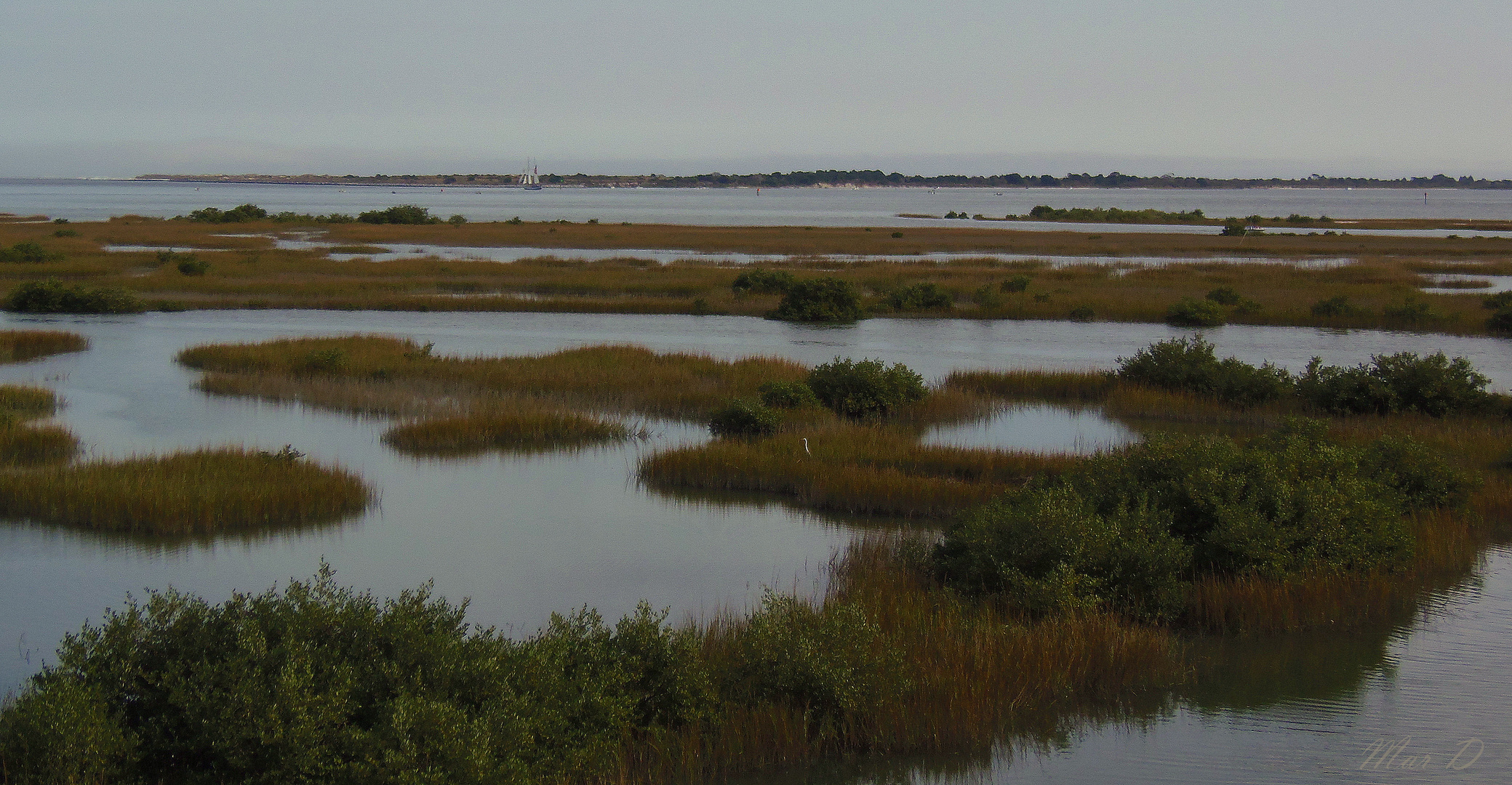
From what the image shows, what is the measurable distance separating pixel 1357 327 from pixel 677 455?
2332cm

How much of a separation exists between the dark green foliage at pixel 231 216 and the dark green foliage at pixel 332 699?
3113 inches

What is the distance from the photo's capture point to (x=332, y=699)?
554cm

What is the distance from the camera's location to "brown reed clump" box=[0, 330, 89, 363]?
78.7 ft

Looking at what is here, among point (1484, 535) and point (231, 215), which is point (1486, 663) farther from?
point (231, 215)

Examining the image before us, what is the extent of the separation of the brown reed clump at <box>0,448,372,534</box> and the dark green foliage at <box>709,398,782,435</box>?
5358 mm

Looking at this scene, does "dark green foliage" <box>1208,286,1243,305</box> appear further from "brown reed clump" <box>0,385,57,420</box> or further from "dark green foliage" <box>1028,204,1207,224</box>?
"dark green foliage" <box>1028,204,1207,224</box>

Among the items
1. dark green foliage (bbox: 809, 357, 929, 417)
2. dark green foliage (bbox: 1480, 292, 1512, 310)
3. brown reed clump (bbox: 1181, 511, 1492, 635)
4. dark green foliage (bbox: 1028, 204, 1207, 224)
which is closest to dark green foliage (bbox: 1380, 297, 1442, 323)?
dark green foliage (bbox: 1480, 292, 1512, 310)

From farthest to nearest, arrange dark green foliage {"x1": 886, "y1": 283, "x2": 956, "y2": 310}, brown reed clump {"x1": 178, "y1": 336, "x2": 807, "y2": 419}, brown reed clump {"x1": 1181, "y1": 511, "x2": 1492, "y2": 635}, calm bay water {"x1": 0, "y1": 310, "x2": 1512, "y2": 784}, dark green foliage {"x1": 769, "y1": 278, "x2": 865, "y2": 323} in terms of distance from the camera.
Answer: dark green foliage {"x1": 886, "y1": 283, "x2": 956, "y2": 310} → dark green foliage {"x1": 769, "y1": 278, "x2": 865, "y2": 323} → brown reed clump {"x1": 178, "y1": 336, "x2": 807, "y2": 419} → brown reed clump {"x1": 1181, "y1": 511, "x2": 1492, "y2": 635} → calm bay water {"x1": 0, "y1": 310, "x2": 1512, "y2": 784}

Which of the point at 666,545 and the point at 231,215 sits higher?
the point at 231,215

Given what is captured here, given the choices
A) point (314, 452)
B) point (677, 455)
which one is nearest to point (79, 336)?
point (314, 452)

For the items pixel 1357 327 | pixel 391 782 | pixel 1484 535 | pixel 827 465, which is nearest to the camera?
pixel 391 782

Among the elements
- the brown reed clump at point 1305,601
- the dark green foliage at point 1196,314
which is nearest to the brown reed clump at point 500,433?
the brown reed clump at point 1305,601

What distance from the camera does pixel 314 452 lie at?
615 inches

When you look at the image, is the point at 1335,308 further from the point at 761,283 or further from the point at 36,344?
the point at 36,344
